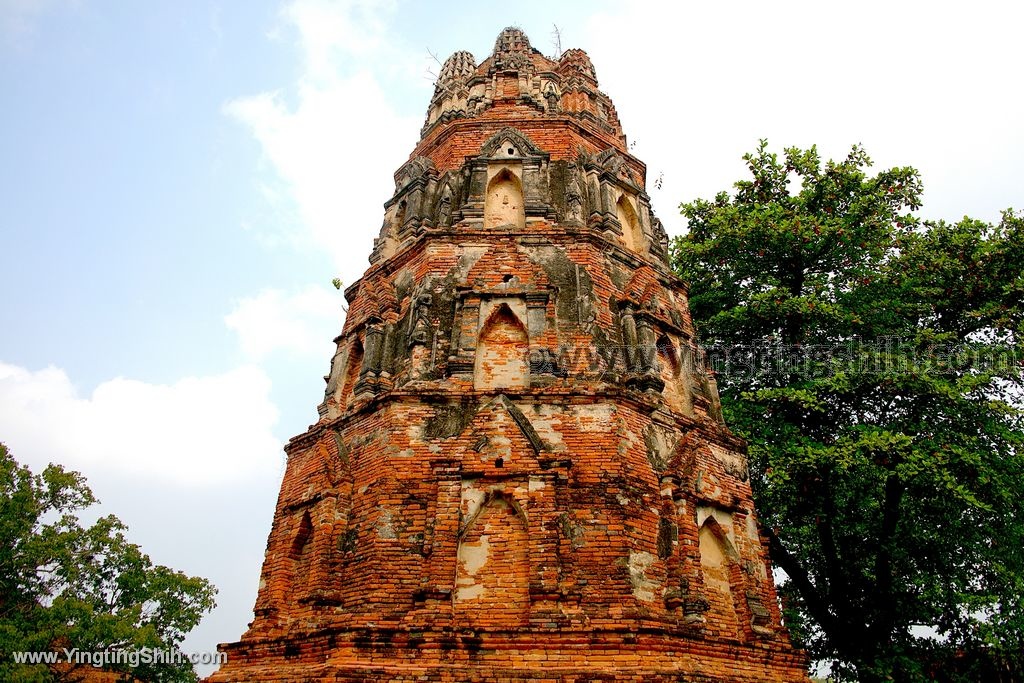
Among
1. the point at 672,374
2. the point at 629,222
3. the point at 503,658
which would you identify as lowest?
the point at 503,658

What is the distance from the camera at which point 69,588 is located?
1653 cm

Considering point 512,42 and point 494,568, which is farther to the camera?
point 512,42

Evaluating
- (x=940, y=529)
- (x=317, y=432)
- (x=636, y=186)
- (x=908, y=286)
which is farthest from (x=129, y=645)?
(x=908, y=286)

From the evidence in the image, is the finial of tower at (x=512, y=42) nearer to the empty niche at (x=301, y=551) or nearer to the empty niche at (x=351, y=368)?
the empty niche at (x=351, y=368)

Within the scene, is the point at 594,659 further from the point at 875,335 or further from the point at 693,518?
the point at 875,335

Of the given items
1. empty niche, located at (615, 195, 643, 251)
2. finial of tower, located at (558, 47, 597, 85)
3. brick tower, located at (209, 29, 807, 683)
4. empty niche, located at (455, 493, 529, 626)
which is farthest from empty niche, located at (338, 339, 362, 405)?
finial of tower, located at (558, 47, 597, 85)

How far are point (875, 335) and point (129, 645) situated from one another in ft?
56.1

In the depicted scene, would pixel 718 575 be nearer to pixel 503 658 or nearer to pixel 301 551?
pixel 503 658

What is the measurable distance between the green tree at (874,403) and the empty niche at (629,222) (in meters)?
2.49

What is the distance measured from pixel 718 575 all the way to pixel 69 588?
15.2 meters

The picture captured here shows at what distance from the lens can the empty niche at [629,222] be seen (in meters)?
12.1

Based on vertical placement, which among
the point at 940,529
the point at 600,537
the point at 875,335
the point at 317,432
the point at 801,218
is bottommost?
the point at 600,537

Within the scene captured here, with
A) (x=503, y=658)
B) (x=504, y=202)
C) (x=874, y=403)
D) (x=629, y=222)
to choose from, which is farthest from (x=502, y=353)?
(x=874, y=403)

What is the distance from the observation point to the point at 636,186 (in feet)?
41.8
